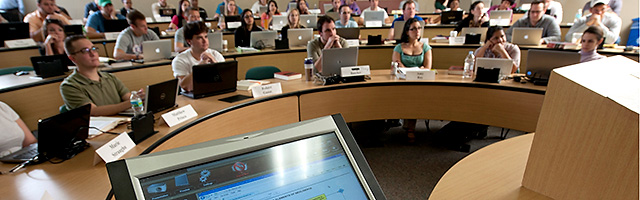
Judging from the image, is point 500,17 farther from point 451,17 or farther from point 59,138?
point 59,138

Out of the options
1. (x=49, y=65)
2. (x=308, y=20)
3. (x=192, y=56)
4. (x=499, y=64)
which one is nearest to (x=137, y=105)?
(x=192, y=56)

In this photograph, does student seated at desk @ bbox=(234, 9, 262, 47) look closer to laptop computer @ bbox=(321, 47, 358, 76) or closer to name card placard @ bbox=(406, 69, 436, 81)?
laptop computer @ bbox=(321, 47, 358, 76)

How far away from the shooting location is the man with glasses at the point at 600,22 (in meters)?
4.56

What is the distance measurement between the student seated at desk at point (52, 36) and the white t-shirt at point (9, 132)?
233 cm

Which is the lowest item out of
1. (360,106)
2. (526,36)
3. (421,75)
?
(360,106)

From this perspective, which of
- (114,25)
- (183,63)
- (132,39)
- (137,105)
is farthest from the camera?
(114,25)

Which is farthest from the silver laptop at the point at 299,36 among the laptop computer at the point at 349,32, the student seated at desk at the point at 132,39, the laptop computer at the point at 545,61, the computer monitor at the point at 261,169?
the computer monitor at the point at 261,169

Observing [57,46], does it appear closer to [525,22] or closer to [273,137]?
[273,137]

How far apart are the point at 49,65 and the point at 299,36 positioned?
9.28 feet

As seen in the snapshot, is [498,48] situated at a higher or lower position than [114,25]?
lower

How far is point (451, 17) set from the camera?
6129 mm

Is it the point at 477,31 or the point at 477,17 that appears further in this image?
the point at 477,17

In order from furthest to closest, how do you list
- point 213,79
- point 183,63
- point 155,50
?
point 155,50 → point 183,63 → point 213,79

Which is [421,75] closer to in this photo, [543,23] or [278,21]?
[543,23]
